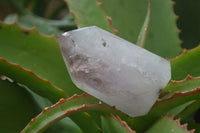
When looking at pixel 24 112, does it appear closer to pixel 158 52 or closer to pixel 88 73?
pixel 88 73

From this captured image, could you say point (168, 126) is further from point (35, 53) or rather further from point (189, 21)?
point (189, 21)

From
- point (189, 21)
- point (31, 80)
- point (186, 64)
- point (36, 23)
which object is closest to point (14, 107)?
point (31, 80)

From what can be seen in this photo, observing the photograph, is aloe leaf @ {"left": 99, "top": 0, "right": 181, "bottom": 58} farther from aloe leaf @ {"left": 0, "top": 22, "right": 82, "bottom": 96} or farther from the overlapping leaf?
aloe leaf @ {"left": 0, "top": 22, "right": 82, "bottom": 96}

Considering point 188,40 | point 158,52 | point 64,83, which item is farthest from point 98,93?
point 188,40

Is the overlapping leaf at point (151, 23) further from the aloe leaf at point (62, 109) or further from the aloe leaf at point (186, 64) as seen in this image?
the aloe leaf at point (62, 109)

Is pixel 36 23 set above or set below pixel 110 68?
below

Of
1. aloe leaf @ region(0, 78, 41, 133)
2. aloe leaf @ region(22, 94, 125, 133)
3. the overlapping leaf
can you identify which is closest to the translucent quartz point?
aloe leaf @ region(22, 94, 125, 133)

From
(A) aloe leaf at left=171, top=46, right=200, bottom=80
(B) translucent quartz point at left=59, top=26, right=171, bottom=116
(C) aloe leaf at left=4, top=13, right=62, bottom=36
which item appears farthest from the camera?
(C) aloe leaf at left=4, top=13, right=62, bottom=36
